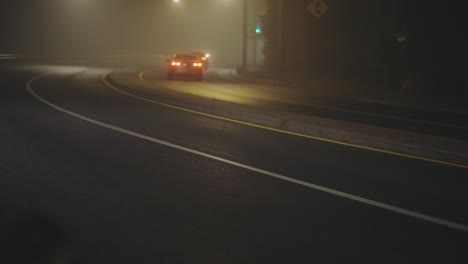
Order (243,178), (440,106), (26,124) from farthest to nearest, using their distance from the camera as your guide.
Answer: (440,106) < (26,124) < (243,178)

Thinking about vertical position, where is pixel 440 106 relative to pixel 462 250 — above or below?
below

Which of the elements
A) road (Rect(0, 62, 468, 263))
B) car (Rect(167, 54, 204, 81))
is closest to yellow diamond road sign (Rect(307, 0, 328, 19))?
car (Rect(167, 54, 204, 81))

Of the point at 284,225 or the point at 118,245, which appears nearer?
the point at 118,245

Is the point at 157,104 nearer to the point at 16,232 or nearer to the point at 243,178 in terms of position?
the point at 243,178

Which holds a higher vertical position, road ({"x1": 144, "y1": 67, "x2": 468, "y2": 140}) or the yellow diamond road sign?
the yellow diamond road sign

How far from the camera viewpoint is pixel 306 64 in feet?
116

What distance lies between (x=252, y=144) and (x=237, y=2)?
431 feet

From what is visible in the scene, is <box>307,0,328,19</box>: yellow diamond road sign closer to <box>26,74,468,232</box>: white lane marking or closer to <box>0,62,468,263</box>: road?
<box>0,62,468,263</box>: road

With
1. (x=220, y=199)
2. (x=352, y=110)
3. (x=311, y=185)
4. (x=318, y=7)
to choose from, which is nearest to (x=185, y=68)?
(x=318, y=7)

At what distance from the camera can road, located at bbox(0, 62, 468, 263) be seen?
547cm

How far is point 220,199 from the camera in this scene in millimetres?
7117

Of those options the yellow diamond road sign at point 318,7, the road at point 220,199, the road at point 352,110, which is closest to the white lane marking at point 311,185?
the road at point 220,199

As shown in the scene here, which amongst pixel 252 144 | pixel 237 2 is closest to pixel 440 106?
pixel 252 144

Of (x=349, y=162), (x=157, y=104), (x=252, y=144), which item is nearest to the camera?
(x=349, y=162)
